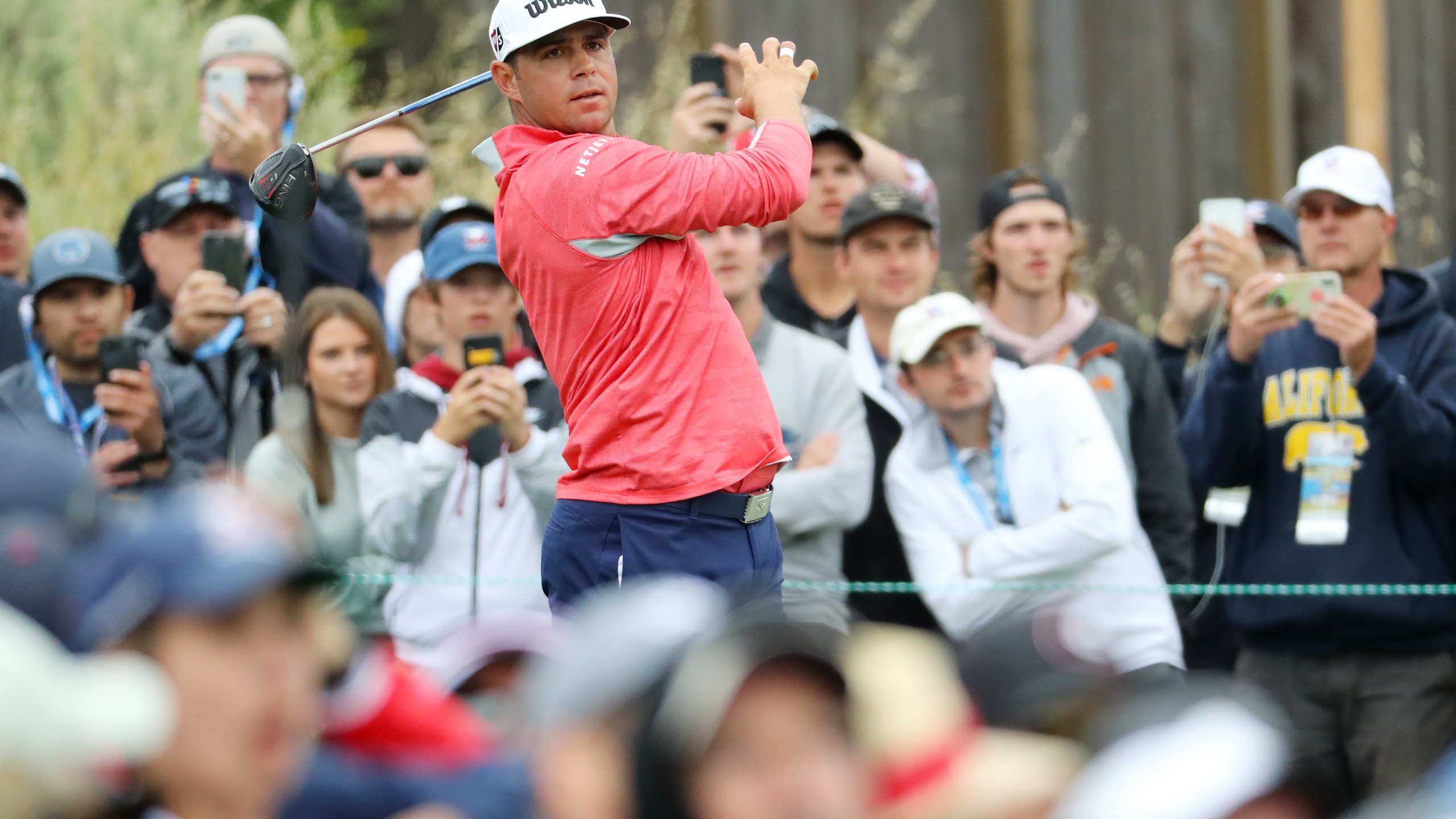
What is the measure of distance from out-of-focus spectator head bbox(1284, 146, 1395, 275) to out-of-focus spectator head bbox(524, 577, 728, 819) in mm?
4075

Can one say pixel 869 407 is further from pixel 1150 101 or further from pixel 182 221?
pixel 1150 101

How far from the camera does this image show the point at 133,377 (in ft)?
17.5

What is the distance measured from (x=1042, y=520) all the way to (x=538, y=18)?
218 cm

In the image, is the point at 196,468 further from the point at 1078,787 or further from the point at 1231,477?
the point at 1078,787

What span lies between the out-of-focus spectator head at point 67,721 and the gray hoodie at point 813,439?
3183 mm

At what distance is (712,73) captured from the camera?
5191 millimetres

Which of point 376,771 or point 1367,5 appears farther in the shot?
point 1367,5

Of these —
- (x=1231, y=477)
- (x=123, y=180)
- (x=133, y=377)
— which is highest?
(x=123, y=180)

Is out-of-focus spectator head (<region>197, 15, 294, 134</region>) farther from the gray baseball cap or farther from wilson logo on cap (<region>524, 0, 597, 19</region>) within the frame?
wilson logo on cap (<region>524, 0, 597, 19</region>)

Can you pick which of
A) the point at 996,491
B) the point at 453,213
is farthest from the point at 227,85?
the point at 996,491

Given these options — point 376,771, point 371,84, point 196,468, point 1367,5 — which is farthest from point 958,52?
point 376,771

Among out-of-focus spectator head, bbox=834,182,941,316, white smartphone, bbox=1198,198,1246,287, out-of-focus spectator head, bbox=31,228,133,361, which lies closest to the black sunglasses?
out-of-focus spectator head, bbox=31,228,133,361

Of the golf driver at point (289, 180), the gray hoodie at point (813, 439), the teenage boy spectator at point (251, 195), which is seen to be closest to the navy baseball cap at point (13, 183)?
the teenage boy spectator at point (251, 195)

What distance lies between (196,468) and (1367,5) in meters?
5.24
